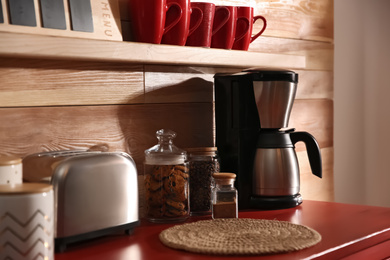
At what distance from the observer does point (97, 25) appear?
1367 millimetres

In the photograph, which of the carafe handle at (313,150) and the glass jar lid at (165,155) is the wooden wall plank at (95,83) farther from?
the carafe handle at (313,150)

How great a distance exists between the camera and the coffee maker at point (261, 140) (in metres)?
1.56

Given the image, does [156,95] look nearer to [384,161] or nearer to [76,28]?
[76,28]

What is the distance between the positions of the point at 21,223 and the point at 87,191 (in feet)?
0.69

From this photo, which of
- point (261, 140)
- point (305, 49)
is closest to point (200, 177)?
point (261, 140)

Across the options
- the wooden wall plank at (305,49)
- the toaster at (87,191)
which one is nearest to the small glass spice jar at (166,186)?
the toaster at (87,191)

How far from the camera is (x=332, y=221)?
1389 mm

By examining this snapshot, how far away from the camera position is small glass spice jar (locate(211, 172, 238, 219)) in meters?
1.38

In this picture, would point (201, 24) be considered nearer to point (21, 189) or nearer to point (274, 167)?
point (274, 167)

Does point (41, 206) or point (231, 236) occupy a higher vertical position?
point (41, 206)

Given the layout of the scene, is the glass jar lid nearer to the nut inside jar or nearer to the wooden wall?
the nut inside jar

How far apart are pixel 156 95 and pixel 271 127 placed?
1.08ft

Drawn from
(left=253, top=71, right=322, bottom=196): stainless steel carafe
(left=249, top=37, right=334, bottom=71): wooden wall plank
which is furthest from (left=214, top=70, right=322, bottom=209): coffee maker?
(left=249, top=37, right=334, bottom=71): wooden wall plank

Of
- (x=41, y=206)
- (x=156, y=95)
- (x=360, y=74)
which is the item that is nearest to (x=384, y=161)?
(x=360, y=74)
